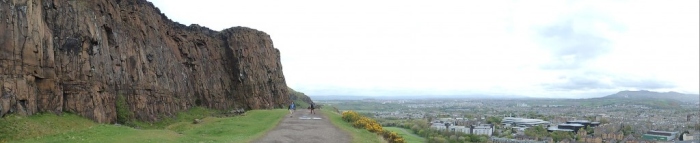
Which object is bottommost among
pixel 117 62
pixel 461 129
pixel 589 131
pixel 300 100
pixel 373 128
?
pixel 589 131

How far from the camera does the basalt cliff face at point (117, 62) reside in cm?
2595

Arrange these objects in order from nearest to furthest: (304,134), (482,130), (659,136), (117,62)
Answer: (304,134)
(117,62)
(659,136)
(482,130)

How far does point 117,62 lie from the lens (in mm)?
35688

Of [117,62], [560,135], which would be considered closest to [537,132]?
[560,135]

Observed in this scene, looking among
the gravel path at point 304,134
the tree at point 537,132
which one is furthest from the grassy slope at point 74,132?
the tree at point 537,132

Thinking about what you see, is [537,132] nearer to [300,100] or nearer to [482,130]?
[482,130]

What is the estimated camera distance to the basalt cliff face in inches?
1022

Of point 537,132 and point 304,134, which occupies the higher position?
point 304,134

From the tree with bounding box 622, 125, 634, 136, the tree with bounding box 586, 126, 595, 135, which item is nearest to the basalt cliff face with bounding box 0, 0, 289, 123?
the tree with bounding box 586, 126, 595, 135

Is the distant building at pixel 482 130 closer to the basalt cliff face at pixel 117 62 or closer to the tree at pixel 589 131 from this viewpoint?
the tree at pixel 589 131

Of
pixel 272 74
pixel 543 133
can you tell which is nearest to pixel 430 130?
pixel 543 133

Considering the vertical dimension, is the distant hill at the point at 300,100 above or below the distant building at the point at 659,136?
above

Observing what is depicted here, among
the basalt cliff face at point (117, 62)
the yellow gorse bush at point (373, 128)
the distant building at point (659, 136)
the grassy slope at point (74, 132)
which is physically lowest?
the distant building at point (659, 136)

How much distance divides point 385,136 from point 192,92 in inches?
1083
